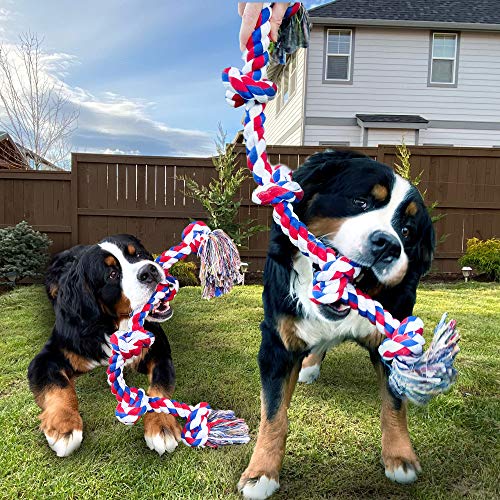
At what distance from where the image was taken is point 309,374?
2.07m

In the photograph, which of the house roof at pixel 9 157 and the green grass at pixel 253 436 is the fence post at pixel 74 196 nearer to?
the house roof at pixel 9 157

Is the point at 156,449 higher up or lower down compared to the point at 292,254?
lower down

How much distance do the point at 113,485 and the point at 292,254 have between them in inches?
36.1

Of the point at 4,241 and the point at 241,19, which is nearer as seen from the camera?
the point at 241,19

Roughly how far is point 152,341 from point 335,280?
30.4 inches

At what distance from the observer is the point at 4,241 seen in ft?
19.0

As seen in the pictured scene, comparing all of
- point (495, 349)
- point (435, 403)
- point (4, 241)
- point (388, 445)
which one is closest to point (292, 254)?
point (388, 445)

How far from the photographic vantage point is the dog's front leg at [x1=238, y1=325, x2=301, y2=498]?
1.36m

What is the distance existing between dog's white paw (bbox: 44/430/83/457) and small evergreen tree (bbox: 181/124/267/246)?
4.76 m

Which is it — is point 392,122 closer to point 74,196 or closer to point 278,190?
point 74,196

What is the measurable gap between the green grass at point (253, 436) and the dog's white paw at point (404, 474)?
0.08 ft

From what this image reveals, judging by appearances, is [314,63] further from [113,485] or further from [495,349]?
[113,485]

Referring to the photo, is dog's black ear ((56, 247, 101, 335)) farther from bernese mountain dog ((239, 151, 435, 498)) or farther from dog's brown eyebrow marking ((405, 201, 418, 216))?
dog's brown eyebrow marking ((405, 201, 418, 216))

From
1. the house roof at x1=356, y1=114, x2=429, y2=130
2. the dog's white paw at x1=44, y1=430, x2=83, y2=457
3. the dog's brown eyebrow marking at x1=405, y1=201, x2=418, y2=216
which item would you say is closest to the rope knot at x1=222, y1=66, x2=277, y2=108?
the dog's brown eyebrow marking at x1=405, y1=201, x2=418, y2=216
